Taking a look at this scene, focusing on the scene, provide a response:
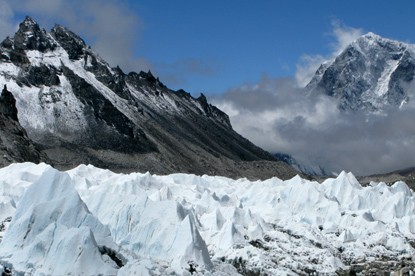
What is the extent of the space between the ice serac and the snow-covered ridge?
0.11 m

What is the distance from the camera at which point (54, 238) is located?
255 ft

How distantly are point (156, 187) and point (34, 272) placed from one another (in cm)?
10893

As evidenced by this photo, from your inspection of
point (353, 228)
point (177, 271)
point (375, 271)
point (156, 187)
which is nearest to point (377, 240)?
point (353, 228)

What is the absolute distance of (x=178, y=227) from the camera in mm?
104688

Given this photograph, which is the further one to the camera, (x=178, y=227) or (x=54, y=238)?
(x=178, y=227)

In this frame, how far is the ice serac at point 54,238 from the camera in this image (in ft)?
244

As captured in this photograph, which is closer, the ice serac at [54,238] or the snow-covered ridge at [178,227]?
the ice serac at [54,238]

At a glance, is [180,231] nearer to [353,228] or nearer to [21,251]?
[21,251]

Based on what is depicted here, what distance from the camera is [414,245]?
556ft

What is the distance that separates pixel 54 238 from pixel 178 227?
2974 cm

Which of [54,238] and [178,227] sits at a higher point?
[178,227]

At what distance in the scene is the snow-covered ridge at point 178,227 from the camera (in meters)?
77.0

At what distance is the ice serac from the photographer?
7438cm

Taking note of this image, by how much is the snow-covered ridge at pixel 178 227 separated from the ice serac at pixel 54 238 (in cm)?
11
